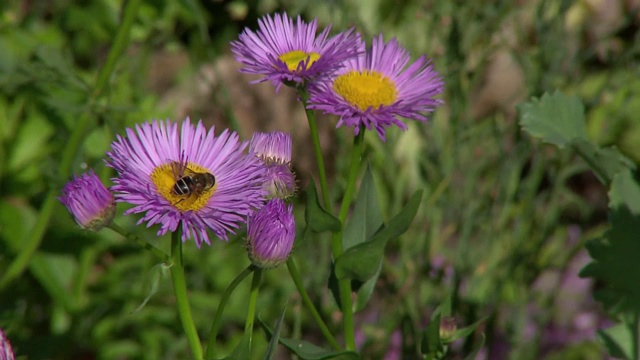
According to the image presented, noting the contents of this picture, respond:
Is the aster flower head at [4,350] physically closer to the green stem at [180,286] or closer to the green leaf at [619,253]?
the green stem at [180,286]

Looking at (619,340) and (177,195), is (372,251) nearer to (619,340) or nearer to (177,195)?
(177,195)

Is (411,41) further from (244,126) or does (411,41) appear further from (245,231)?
(245,231)

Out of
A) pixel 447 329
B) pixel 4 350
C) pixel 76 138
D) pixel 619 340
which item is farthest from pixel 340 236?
pixel 76 138

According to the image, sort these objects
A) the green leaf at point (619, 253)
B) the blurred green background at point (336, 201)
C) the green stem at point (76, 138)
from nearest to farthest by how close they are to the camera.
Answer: the green leaf at point (619, 253)
the green stem at point (76, 138)
the blurred green background at point (336, 201)

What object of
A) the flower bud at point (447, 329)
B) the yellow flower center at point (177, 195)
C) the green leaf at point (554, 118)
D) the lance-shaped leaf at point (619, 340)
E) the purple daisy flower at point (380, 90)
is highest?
the green leaf at point (554, 118)

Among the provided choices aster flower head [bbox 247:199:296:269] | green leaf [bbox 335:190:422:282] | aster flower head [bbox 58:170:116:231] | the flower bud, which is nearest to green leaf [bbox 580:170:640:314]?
the flower bud

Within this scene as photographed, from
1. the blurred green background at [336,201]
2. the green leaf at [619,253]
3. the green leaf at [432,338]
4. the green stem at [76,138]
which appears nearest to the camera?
the green leaf at [432,338]

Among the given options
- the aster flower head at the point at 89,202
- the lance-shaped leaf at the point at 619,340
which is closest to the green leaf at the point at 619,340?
the lance-shaped leaf at the point at 619,340
